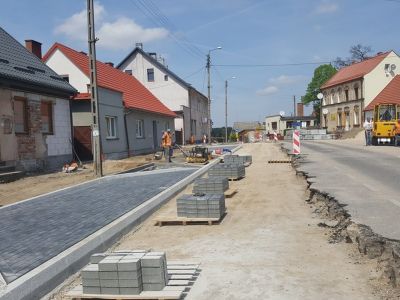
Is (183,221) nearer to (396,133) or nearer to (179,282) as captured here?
A: (179,282)

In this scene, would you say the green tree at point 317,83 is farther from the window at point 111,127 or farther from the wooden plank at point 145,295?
the wooden plank at point 145,295

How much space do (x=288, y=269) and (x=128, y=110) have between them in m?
23.1

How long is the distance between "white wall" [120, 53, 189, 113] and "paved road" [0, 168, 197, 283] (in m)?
34.8

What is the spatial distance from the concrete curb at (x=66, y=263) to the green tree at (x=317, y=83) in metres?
78.3

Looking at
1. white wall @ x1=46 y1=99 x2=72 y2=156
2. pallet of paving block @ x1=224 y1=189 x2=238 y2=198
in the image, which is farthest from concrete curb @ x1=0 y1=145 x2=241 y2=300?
white wall @ x1=46 y1=99 x2=72 y2=156

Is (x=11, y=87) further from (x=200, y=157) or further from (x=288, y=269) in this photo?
(x=288, y=269)

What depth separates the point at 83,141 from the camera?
23.2 meters

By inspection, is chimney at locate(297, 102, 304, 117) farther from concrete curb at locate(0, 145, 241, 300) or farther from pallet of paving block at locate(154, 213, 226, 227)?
concrete curb at locate(0, 145, 241, 300)

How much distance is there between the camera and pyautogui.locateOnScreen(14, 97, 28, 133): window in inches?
688

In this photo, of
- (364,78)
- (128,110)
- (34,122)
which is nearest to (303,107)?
(364,78)

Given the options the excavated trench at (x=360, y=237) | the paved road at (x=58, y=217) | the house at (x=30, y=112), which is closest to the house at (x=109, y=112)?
the house at (x=30, y=112)

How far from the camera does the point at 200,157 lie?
22.5m

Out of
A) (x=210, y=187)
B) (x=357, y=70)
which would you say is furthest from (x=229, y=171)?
(x=357, y=70)

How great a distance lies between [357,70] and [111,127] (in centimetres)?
4457
